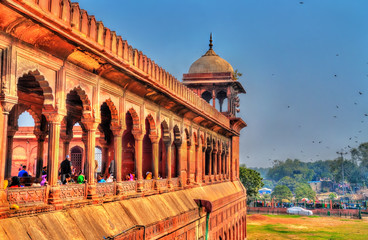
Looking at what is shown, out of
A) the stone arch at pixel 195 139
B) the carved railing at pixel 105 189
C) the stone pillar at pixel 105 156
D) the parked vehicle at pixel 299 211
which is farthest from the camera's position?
the parked vehicle at pixel 299 211

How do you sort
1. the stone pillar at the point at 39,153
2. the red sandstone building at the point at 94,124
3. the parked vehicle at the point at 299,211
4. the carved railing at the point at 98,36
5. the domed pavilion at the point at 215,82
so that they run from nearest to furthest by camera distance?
1. the red sandstone building at the point at 94,124
2. the carved railing at the point at 98,36
3. the stone pillar at the point at 39,153
4. the domed pavilion at the point at 215,82
5. the parked vehicle at the point at 299,211

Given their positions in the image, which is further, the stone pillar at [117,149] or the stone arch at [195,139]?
the stone arch at [195,139]

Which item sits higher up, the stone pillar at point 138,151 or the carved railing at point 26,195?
the stone pillar at point 138,151

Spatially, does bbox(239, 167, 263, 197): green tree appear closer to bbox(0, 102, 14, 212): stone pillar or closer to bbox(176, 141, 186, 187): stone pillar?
bbox(176, 141, 186, 187): stone pillar

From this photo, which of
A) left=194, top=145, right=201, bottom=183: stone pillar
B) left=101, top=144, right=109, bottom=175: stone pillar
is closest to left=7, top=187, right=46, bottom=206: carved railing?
left=101, top=144, right=109, bottom=175: stone pillar

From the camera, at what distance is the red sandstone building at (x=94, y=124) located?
793 centimetres

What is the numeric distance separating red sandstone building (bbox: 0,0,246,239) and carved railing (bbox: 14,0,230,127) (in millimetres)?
26

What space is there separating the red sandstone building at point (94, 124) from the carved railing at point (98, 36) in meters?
0.03

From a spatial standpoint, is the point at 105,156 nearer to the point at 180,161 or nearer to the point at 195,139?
the point at 180,161

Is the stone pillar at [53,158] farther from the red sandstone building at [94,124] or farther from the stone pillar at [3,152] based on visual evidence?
the stone pillar at [3,152]

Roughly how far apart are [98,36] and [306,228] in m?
46.1


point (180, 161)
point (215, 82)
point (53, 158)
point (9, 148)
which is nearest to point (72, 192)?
point (53, 158)

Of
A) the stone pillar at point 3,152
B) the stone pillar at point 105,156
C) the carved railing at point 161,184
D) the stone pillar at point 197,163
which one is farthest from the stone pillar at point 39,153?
the stone pillar at point 197,163

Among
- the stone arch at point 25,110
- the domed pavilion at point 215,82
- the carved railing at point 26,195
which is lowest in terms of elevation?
the carved railing at point 26,195
